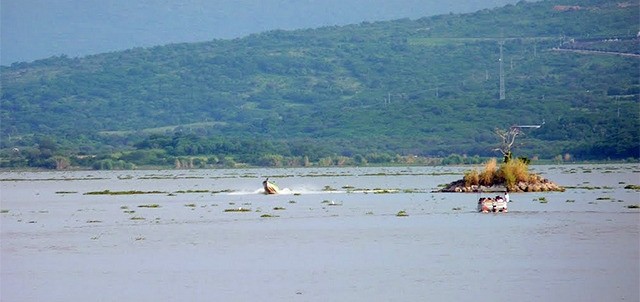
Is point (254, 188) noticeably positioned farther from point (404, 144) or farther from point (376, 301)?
point (404, 144)

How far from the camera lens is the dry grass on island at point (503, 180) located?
78312 mm

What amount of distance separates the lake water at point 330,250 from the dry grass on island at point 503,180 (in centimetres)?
142

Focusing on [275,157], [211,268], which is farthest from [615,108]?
[211,268]

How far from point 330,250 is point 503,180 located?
110 ft

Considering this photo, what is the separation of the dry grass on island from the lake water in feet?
4.67

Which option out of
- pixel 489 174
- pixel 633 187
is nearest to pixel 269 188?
pixel 489 174

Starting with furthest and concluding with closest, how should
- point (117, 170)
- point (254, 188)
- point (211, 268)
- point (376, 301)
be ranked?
point (117, 170) → point (254, 188) → point (211, 268) → point (376, 301)

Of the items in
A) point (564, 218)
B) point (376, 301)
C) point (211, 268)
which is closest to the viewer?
point (376, 301)

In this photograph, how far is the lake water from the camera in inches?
1421

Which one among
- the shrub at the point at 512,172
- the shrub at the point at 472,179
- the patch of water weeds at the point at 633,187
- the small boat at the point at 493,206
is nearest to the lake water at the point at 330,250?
the small boat at the point at 493,206

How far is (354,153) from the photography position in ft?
642

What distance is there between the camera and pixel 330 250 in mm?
46500

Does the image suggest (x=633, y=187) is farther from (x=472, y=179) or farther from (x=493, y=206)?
(x=493, y=206)

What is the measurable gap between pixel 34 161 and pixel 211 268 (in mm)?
151116
